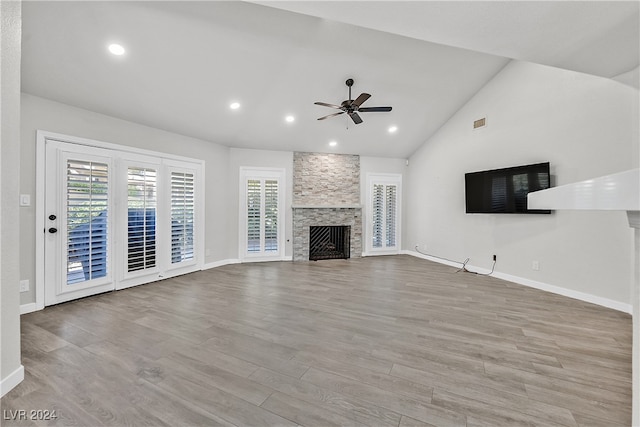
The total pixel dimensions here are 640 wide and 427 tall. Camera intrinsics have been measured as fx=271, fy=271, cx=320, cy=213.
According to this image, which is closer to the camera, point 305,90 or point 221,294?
point 221,294

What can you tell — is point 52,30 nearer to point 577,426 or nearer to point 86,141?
point 86,141

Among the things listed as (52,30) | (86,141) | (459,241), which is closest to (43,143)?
(86,141)

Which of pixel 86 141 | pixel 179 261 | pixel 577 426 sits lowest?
pixel 577 426

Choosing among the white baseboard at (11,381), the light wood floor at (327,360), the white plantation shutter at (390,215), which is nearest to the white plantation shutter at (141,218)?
the light wood floor at (327,360)

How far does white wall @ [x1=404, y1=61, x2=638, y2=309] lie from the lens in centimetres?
330

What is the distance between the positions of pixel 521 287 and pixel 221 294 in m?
4.51

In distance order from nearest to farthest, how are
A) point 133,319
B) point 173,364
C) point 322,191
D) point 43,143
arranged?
1. point 173,364
2. point 133,319
3. point 43,143
4. point 322,191

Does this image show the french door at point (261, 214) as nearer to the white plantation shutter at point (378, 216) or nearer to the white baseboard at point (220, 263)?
the white baseboard at point (220, 263)

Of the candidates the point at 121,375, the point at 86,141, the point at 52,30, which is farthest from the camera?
the point at 86,141

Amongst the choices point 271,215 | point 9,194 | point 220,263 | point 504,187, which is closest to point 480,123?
point 504,187

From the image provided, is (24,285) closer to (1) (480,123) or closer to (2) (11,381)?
(2) (11,381)

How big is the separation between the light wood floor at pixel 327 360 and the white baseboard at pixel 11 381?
0.05 meters

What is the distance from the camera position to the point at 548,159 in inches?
159

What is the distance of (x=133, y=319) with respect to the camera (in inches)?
118
